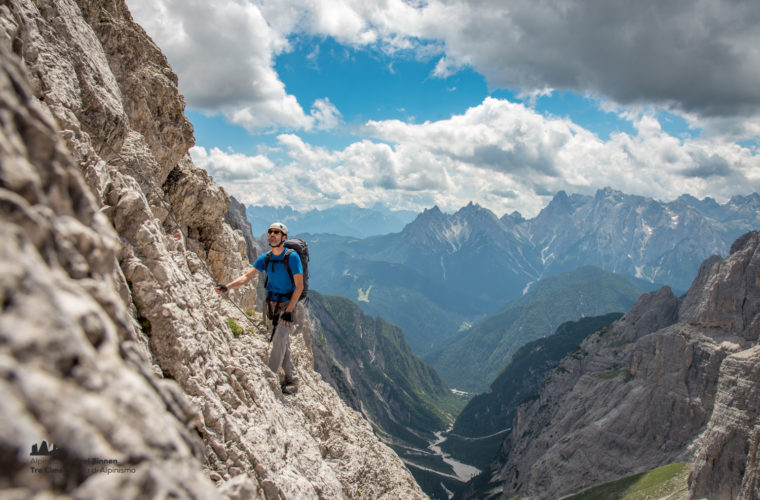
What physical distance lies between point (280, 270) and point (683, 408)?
322 ft

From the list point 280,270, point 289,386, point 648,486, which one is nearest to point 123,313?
point 280,270

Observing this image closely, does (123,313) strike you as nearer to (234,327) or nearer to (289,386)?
(234,327)

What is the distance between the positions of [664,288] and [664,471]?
6952 centimetres

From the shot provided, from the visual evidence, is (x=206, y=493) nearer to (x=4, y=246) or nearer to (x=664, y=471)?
(x=4, y=246)

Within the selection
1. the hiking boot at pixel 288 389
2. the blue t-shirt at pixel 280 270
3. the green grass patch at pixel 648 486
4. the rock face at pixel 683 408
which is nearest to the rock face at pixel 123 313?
the hiking boot at pixel 288 389

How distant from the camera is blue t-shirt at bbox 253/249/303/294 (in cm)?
1124

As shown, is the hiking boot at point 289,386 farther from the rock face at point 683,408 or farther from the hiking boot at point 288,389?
the rock face at point 683,408

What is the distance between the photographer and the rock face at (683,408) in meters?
56.8

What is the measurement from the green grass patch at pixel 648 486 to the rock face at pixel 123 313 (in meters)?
70.3

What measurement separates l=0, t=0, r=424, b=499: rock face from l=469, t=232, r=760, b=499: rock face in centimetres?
5937

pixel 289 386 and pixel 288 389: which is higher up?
pixel 289 386

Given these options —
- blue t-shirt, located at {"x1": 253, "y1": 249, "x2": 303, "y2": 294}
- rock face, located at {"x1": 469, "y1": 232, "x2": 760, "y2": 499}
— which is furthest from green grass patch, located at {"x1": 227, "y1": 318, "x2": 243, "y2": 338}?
rock face, located at {"x1": 469, "y1": 232, "x2": 760, "y2": 499}

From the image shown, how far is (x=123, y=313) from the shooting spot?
13.4ft

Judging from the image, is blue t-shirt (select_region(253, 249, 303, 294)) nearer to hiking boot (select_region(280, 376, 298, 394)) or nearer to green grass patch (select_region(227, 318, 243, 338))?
green grass patch (select_region(227, 318, 243, 338))
